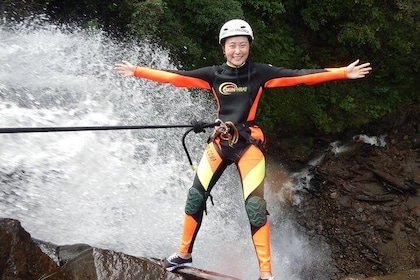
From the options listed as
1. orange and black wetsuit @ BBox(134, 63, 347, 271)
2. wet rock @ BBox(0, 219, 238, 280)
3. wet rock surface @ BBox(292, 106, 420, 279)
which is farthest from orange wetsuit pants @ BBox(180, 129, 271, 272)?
wet rock surface @ BBox(292, 106, 420, 279)

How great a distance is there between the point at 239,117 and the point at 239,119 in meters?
0.02

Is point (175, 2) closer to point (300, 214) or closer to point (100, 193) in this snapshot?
point (100, 193)

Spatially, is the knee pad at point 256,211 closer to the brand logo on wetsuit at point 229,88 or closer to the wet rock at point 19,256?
the brand logo on wetsuit at point 229,88

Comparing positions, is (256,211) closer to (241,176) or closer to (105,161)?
(241,176)

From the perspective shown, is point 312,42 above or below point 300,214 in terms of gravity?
above

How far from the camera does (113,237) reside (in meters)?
5.74

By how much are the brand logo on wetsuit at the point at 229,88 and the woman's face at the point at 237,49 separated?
0.20 meters

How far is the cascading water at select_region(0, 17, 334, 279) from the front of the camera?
5.68 meters

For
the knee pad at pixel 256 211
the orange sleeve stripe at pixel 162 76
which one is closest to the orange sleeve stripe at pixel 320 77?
the orange sleeve stripe at pixel 162 76

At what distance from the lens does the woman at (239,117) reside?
4.23m

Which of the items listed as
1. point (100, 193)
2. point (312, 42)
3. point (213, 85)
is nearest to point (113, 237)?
point (100, 193)

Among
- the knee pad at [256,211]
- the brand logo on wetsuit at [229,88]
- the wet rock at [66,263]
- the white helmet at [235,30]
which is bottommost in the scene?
the wet rock at [66,263]

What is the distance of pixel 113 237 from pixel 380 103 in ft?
27.7

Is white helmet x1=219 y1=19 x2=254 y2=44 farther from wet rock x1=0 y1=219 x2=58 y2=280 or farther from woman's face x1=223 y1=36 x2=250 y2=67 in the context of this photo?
wet rock x1=0 y1=219 x2=58 y2=280
